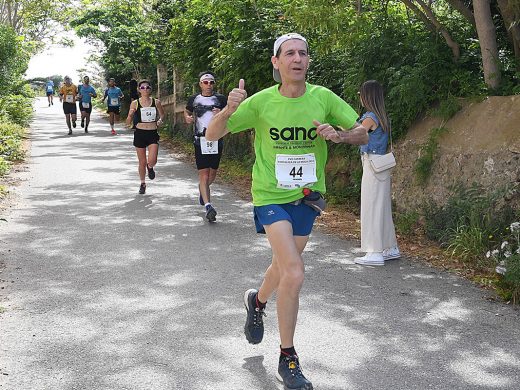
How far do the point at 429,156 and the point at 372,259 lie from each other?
1.96m

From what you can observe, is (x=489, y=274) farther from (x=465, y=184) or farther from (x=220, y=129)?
(x=220, y=129)

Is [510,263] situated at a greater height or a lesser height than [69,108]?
lesser

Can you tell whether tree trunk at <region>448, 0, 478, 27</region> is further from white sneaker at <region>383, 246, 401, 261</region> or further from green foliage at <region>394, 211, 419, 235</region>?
white sneaker at <region>383, 246, 401, 261</region>

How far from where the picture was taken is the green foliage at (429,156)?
29.3 ft

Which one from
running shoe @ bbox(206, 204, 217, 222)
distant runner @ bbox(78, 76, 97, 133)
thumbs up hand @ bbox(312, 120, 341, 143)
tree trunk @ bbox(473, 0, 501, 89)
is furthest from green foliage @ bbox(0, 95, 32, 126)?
thumbs up hand @ bbox(312, 120, 341, 143)

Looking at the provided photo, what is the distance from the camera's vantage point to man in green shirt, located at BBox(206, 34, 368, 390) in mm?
4395

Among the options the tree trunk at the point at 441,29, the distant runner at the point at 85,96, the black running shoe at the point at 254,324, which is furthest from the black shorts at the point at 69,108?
the black running shoe at the point at 254,324

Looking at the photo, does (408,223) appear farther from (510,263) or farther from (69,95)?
(69,95)

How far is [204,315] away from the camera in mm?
5711

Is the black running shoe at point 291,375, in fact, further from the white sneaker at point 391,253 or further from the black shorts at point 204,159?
the black shorts at point 204,159

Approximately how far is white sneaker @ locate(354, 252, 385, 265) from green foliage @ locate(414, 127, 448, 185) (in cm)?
174

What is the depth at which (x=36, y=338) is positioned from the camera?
5156 millimetres

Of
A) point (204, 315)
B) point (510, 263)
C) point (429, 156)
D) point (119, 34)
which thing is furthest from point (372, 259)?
point (119, 34)

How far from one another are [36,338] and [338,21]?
19.8 feet
